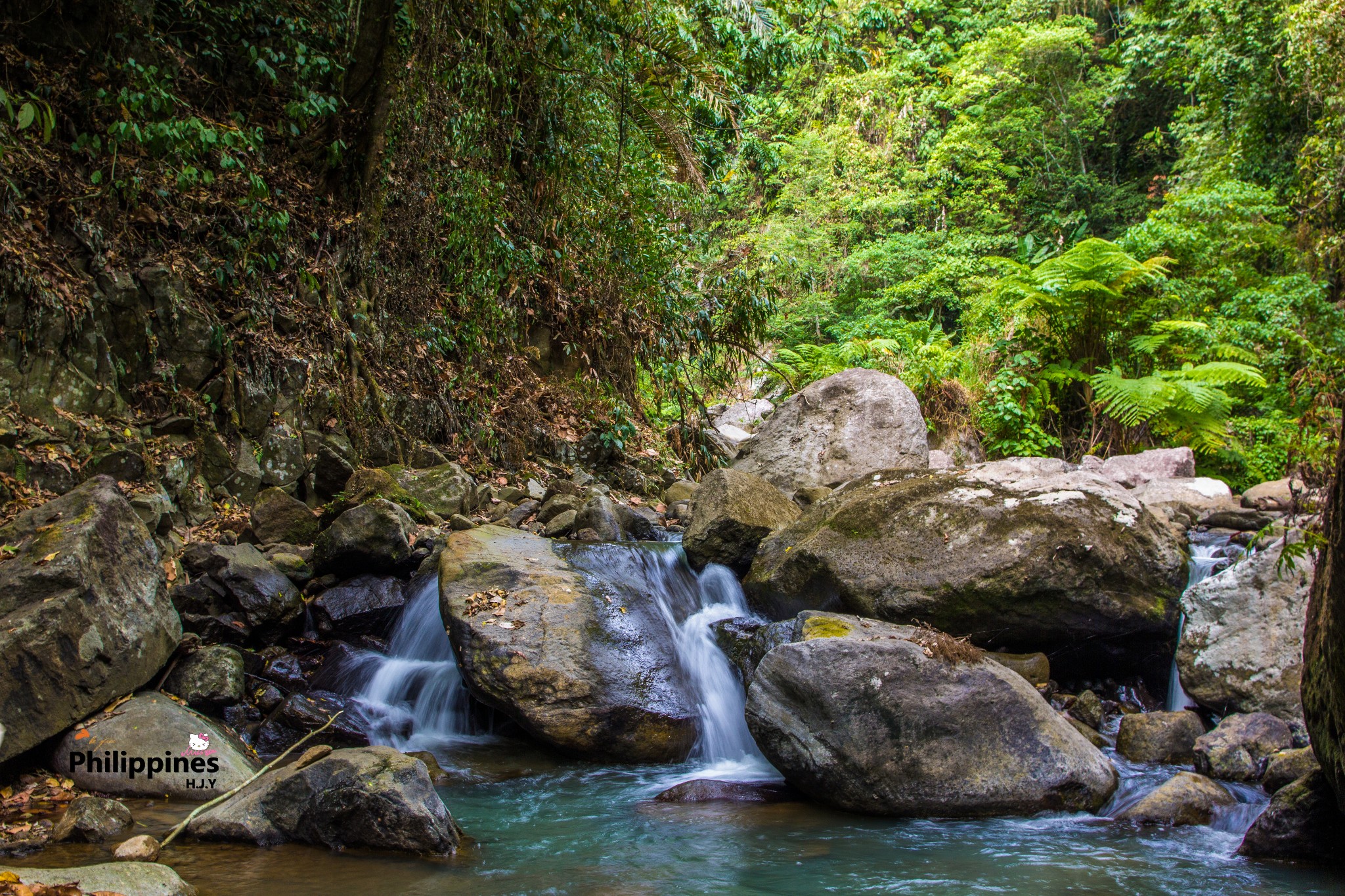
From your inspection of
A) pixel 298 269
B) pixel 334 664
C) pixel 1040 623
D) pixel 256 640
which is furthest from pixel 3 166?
pixel 1040 623

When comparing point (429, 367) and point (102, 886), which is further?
point (429, 367)

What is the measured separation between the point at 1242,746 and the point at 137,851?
16.7 ft

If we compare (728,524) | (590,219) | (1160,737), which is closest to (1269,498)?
(1160,737)

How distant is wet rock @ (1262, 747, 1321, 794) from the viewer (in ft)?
13.0

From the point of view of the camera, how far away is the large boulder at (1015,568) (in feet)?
17.2

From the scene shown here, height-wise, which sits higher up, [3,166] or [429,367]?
[3,166]

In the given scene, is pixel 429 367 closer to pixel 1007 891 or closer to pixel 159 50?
pixel 159 50

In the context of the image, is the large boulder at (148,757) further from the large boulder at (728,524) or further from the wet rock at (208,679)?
the large boulder at (728,524)

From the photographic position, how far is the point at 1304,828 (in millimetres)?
3398

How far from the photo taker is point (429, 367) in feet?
27.1

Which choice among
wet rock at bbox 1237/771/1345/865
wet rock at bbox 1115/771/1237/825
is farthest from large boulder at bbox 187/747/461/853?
wet rock at bbox 1237/771/1345/865

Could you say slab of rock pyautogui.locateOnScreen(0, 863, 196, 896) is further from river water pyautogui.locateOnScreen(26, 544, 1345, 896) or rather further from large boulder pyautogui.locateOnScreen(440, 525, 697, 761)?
large boulder pyautogui.locateOnScreen(440, 525, 697, 761)

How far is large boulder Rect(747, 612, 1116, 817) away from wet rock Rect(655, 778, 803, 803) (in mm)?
159

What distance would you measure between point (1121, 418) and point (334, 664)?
1103 centimetres
